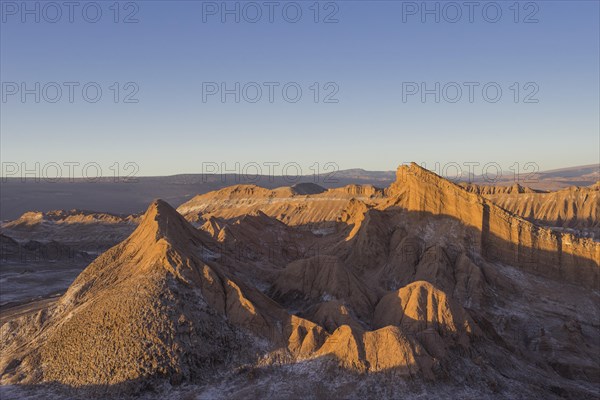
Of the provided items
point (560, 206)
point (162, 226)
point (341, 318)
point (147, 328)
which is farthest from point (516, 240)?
point (560, 206)

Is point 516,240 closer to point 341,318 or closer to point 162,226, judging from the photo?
point 341,318

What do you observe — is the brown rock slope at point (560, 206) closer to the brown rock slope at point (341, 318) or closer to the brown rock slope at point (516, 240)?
the brown rock slope at point (516, 240)

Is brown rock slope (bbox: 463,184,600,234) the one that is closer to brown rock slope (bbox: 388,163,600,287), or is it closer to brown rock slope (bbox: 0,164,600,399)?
brown rock slope (bbox: 388,163,600,287)

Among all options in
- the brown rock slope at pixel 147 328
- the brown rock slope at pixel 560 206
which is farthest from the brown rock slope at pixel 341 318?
the brown rock slope at pixel 560 206

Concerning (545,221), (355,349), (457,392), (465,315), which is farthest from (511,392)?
(545,221)

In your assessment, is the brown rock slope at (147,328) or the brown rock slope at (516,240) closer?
the brown rock slope at (147,328)

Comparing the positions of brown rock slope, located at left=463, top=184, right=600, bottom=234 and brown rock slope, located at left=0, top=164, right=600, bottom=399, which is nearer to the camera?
brown rock slope, located at left=0, top=164, right=600, bottom=399

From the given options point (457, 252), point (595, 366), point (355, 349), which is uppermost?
point (457, 252)

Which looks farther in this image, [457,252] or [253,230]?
[253,230]

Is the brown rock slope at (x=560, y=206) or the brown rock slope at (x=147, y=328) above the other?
the brown rock slope at (x=560, y=206)

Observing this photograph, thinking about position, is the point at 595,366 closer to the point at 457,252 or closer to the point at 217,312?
the point at 457,252

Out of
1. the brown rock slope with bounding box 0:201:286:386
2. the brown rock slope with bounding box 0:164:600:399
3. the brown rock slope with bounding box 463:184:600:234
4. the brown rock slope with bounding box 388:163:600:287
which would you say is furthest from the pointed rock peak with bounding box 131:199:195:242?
the brown rock slope with bounding box 463:184:600:234
